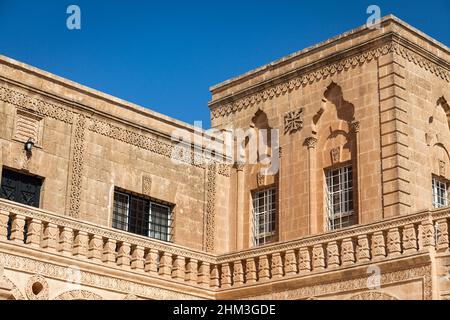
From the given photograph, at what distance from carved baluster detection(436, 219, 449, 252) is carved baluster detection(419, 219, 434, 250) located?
10cm

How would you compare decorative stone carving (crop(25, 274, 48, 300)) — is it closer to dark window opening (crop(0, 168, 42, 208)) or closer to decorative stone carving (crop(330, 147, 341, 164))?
dark window opening (crop(0, 168, 42, 208))

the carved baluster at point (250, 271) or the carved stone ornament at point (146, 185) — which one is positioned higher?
the carved stone ornament at point (146, 185)

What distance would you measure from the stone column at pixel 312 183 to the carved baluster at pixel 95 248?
5551mm

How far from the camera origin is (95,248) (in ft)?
49.1

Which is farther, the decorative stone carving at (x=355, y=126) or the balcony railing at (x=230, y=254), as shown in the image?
the decorative stone carving at (x=355, y=126)

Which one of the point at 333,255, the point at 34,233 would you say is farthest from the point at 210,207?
the point at 34,233

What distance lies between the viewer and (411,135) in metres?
18.3

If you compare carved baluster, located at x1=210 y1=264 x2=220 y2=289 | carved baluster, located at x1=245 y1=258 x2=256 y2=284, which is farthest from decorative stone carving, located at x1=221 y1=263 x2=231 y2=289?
carved baluster, located at x1=245 y1=258 x2=256 y2=284

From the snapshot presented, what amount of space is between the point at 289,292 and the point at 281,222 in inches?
168

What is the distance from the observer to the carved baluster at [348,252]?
48.2ft

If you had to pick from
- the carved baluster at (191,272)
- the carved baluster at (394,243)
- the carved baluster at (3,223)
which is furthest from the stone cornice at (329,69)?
the carved baluster at (3,223)

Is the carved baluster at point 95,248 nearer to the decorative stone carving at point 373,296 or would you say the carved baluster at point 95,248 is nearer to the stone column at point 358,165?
the decorative stone carving at point 373,296

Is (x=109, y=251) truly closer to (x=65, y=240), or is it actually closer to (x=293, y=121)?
(x=65, y=240)

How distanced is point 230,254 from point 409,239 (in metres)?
4.00
